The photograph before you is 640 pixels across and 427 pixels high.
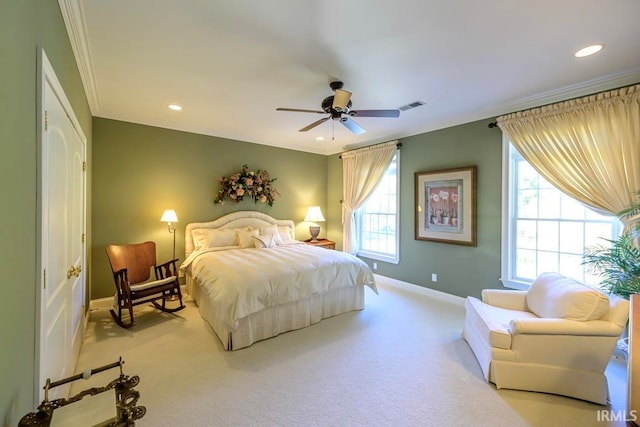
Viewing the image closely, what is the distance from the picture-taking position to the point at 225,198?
4.84m

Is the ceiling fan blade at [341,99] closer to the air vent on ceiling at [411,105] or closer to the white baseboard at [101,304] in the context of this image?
the air vent on ceiling at [411,105]

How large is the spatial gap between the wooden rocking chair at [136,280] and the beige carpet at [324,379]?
26cm

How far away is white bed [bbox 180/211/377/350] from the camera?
2.75m

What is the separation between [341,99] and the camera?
2.56 meters

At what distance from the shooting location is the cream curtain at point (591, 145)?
101 inches

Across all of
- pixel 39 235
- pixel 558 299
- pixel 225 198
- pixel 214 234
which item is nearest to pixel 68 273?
pixel 39 235

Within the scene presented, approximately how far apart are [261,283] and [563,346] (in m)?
2.58

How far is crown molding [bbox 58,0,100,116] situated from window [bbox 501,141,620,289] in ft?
14.3

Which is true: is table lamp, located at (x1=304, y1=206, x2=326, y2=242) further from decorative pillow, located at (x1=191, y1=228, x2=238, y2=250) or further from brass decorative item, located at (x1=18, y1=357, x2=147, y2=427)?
brass decorative item, located at (x1=18, y1=357, x2=147, y2=427)

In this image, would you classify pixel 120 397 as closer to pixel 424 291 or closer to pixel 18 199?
pixel 18 199

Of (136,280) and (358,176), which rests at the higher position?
(358,176)

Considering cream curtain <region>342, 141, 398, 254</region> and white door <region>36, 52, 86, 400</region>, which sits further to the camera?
cream curtain <region>342, 141, 398, 254</region>

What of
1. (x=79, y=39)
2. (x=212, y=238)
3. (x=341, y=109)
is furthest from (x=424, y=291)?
(x=79, y=39)

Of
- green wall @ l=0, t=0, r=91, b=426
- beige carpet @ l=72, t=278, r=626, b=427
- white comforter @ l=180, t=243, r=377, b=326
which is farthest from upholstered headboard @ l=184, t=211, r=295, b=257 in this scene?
green wall @ l=0, t=0, r=91, b=426
